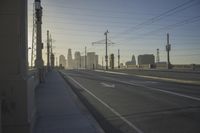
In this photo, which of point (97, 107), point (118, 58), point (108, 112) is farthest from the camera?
point (118, 58)

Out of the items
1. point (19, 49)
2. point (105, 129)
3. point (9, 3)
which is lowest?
point (105, 129)

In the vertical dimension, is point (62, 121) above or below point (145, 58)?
below

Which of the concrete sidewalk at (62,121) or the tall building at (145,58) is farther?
the tall building at (145,58)

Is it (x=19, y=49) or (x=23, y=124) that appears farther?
(x=19, y=49)

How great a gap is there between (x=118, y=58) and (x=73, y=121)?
12853 centimetres

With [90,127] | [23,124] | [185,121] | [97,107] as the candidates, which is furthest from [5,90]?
[97,107]

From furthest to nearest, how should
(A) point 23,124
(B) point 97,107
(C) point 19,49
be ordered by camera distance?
Result: (B) point 97,107 < (C) point 19,49 < (A) point 23,124

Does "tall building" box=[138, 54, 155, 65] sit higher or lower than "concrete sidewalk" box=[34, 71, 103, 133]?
higher

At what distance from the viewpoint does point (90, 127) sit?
33.6ft

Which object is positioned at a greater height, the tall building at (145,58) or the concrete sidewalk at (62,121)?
the tall building at (145,58)

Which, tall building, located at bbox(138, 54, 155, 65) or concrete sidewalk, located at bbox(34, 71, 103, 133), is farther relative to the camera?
tall building, located at bbox(138, 54, 155, 65)

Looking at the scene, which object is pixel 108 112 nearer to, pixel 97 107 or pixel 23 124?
pixel 97 107

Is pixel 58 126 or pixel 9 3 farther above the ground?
pixel 9 3

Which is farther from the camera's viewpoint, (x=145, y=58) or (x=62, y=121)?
(x=145, y=58)
